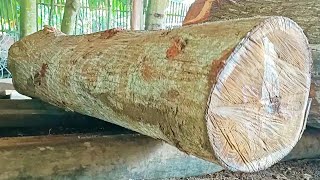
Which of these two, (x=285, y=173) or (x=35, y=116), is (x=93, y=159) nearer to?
(x=35, y=116)

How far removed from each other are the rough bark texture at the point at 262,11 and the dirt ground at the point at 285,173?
74cm

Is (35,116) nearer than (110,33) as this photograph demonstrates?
No

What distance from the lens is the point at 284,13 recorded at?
2938 mm

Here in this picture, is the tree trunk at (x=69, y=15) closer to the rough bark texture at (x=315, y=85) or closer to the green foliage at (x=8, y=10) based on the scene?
the rough bark texture at (x=315, y=85)

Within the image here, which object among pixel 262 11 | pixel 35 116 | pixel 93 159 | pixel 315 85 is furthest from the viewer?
pixel 262 11

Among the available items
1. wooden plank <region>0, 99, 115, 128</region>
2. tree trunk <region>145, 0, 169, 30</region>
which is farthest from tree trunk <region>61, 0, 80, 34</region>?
wooden plank <region>0, 99, 115, 128</region>

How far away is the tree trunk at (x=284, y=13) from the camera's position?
2479mm

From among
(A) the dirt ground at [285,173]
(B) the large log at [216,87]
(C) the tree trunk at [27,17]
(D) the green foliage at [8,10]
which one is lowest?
(A) the dirt ground at [285,173]

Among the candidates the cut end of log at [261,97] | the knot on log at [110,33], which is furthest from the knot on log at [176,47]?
the knot on log at [110,33]

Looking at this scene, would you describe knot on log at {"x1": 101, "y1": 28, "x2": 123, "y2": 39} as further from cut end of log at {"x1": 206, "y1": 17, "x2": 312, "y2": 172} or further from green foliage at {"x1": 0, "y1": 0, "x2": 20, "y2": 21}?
green foliage at {"x1": 0, "y1": 0, "x2": 20, "y2": 21}

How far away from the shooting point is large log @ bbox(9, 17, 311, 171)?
148 centimetres

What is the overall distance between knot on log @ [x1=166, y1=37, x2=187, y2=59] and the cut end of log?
226mm

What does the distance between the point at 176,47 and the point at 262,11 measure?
1.62m

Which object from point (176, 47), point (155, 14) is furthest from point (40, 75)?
point (155, 14)
